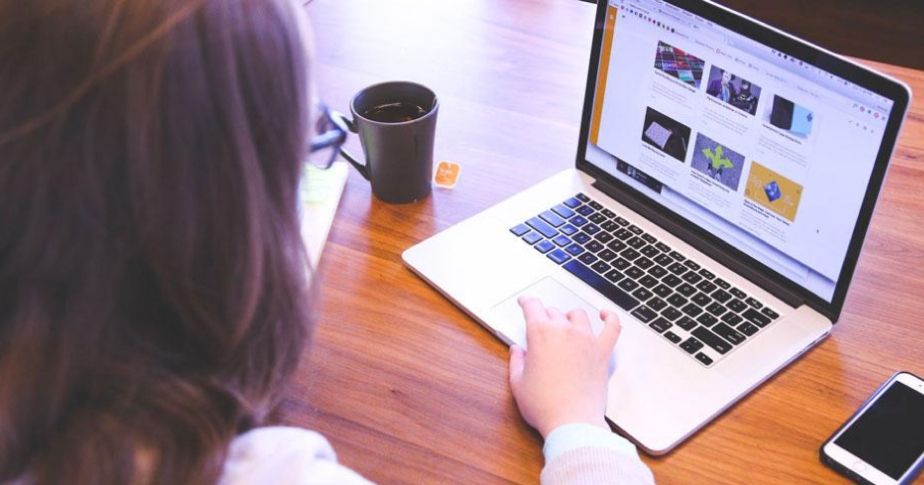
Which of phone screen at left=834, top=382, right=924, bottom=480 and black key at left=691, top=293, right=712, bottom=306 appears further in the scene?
black key at left=691, top=293, right=712, bottom=306

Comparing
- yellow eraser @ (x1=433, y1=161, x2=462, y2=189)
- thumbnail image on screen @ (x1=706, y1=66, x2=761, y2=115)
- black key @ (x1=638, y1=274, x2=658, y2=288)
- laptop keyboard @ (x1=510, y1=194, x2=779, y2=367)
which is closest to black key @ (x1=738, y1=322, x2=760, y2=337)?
laptop keyboard @ (x1=510, y1=194, x2=779, y2=367)

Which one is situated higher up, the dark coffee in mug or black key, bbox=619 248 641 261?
the dark coffee in mug

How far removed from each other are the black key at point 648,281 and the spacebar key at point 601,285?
3cm

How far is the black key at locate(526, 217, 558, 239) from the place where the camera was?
1.03 m

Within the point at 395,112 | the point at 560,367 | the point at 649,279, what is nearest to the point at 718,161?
the point at 649,279

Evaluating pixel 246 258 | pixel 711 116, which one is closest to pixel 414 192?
pixel 711 116

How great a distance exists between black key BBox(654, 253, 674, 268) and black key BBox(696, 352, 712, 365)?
14 cm

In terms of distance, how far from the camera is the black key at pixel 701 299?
36.5 inches

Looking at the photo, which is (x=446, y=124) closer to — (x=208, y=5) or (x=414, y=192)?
(x=414, y=192)

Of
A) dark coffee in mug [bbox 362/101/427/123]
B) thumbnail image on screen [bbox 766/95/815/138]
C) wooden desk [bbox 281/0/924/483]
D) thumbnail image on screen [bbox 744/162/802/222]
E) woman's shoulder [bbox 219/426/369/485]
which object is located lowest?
wooden desk [bbox 281/0/924/483]

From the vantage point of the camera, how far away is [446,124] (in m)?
1.23

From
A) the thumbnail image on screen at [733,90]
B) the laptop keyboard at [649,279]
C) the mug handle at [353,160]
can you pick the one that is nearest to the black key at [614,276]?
the laptop keyboard at [649,279]

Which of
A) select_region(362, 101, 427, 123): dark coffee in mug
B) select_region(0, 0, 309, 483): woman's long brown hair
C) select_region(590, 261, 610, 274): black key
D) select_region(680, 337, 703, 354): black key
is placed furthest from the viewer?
select_region(362, 101, 427, 123): dark coffee in mug

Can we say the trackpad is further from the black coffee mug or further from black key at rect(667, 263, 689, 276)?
the black coffee mug
